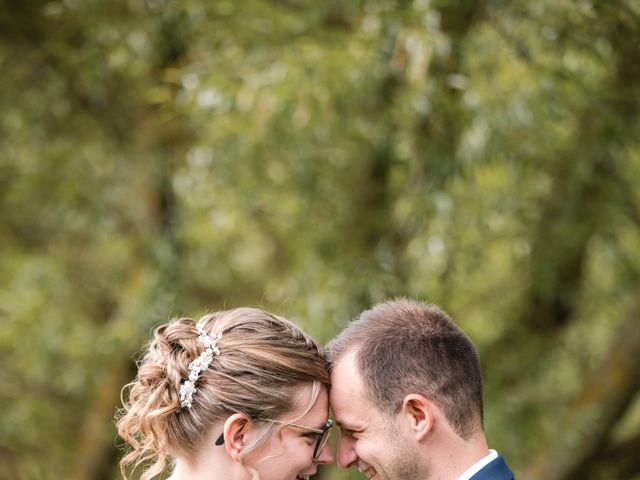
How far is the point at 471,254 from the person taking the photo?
669 cm

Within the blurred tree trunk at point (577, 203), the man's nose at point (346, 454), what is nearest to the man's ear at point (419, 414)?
the man's nose at point (346, 454)

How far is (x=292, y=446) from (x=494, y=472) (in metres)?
0.63

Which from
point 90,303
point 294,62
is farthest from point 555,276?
point 90,303

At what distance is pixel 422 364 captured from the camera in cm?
303

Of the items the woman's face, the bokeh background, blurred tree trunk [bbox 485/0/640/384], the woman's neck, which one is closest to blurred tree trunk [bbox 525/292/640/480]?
the bokeh background

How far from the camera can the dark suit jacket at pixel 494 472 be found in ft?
9.65

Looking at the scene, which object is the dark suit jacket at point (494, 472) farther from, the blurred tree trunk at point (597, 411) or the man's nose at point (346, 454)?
the blurred tree trunk at point (597, 411)

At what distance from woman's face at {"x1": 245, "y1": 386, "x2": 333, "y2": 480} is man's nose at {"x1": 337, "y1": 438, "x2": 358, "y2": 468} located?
9 cm

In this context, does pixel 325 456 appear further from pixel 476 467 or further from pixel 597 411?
pixel 597 411

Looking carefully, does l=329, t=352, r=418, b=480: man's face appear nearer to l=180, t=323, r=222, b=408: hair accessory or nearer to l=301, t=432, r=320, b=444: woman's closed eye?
l=301, t=432, r=320, b=444: woman's closed eye

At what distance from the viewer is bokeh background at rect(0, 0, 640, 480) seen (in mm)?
5238

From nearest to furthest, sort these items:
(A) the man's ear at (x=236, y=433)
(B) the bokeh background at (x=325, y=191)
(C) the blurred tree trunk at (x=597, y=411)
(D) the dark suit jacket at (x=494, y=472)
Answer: (D) the dark suit jacket at (x=494, y=472), (A) the man's ear at (x=236, y=433), (B) the bokeh background at (x=325, y=191), (C) the blurred tree trunk at (x=597, y=411)

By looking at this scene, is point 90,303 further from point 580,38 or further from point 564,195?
point 580,38

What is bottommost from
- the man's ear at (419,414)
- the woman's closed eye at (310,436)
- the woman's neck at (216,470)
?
the woman's neck at (216,470)
